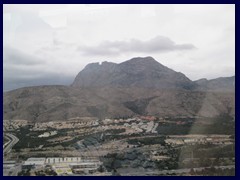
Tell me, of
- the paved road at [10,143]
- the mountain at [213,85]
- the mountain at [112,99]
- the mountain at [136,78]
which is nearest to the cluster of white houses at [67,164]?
the paved road at [10,143]

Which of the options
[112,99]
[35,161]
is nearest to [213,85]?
[112,99]

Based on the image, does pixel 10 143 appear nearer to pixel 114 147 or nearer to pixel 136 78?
pixel 114 147

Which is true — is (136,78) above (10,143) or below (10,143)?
above

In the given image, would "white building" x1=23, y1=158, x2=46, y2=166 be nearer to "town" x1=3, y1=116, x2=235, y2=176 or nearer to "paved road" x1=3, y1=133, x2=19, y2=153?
"town" x1=3, y1=116, x2=235, y2=176

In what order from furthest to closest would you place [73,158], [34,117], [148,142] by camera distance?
[34,117] < [148,142] < [73,158]

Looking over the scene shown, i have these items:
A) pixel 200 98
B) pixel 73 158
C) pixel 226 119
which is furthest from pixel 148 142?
pixel 200 98

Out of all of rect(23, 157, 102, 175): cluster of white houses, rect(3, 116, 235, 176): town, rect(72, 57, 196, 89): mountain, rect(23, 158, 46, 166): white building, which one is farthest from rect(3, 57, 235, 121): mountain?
rect(23, 157, 102, 175): cluster of white houses
